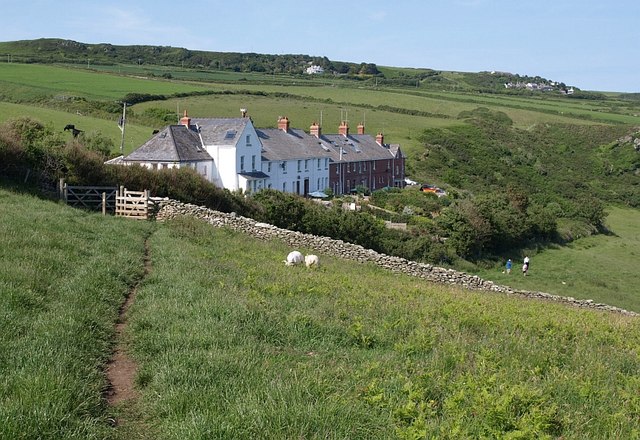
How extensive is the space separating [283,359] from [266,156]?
1932 inches

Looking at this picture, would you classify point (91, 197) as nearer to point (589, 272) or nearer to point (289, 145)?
point (589, 272)

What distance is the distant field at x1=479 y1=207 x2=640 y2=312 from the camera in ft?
130

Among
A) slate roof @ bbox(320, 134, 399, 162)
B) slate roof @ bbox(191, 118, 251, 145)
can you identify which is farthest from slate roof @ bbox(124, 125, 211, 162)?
slate roof @ bbox(320, 134, 399, 162)

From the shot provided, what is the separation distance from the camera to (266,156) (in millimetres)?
57344

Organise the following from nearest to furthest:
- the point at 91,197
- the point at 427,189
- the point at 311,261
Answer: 1. the point at 311,261
2. the point at 91,197
3. the point at 427,189

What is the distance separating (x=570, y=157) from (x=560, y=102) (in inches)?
2342

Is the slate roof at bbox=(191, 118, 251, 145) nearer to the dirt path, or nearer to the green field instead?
the green field

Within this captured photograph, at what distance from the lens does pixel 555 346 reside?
1125 cm

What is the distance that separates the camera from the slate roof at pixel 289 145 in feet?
195

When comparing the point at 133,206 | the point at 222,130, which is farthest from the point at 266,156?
the point at 133,206

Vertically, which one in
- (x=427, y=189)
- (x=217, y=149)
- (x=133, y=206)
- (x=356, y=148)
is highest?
(x=217, y=149)

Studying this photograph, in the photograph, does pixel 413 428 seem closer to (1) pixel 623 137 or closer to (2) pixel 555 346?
(2) pixel 555 346

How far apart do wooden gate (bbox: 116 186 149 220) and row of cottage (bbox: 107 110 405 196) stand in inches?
440

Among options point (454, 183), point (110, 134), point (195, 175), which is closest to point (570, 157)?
Answer: point (454, 183)
